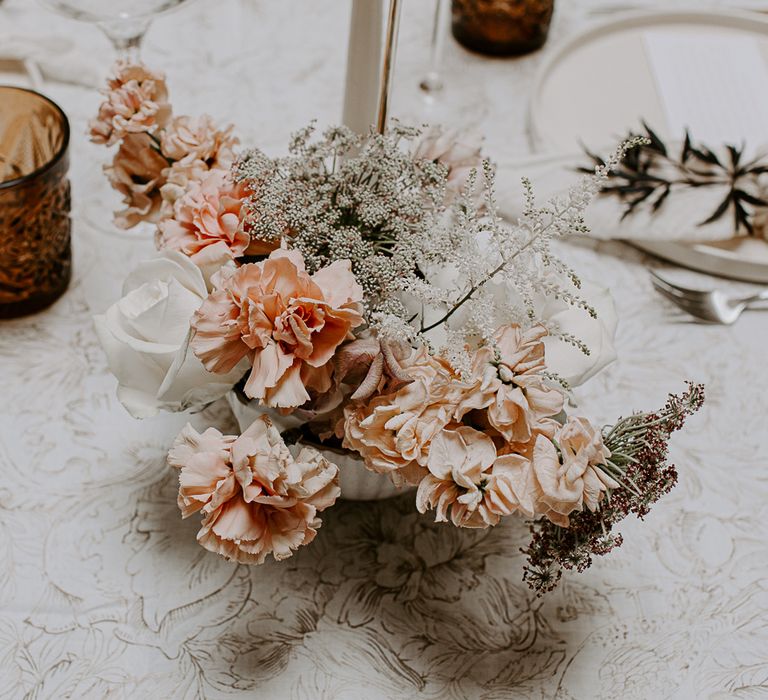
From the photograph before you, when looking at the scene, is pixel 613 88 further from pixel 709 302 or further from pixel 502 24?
pixel 709 302

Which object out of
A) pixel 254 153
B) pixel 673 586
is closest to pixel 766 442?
pixel 673 586

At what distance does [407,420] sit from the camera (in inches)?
20.2

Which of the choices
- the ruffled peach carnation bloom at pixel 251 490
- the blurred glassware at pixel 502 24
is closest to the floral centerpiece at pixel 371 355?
the ruffled peach carnation bloom at pixel 251 490

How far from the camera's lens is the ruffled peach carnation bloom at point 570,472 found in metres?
0.50

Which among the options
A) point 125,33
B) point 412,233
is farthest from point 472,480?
point 125,33

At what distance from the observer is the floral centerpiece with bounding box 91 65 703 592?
51 cm

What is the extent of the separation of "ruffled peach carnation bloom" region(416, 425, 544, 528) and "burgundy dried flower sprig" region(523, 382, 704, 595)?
59 millimetres

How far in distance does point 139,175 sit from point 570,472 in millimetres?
405

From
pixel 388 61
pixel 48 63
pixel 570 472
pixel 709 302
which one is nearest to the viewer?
pixel 570 472

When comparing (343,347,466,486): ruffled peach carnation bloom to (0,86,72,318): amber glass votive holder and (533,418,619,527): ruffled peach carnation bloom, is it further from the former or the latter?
(0,86,72,318): amber glass votive holder

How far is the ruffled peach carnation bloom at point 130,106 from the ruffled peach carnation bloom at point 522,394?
1.08ft

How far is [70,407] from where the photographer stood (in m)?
0.77

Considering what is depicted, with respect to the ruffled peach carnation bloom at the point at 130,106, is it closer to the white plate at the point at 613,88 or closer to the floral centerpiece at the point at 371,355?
the floral centerpiece at the point at 371,355

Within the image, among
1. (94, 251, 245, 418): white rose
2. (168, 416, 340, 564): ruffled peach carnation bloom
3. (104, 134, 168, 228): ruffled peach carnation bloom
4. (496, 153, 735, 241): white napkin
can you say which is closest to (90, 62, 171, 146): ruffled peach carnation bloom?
(104, 134, 168, 228): ruffled peach carnation bloom
